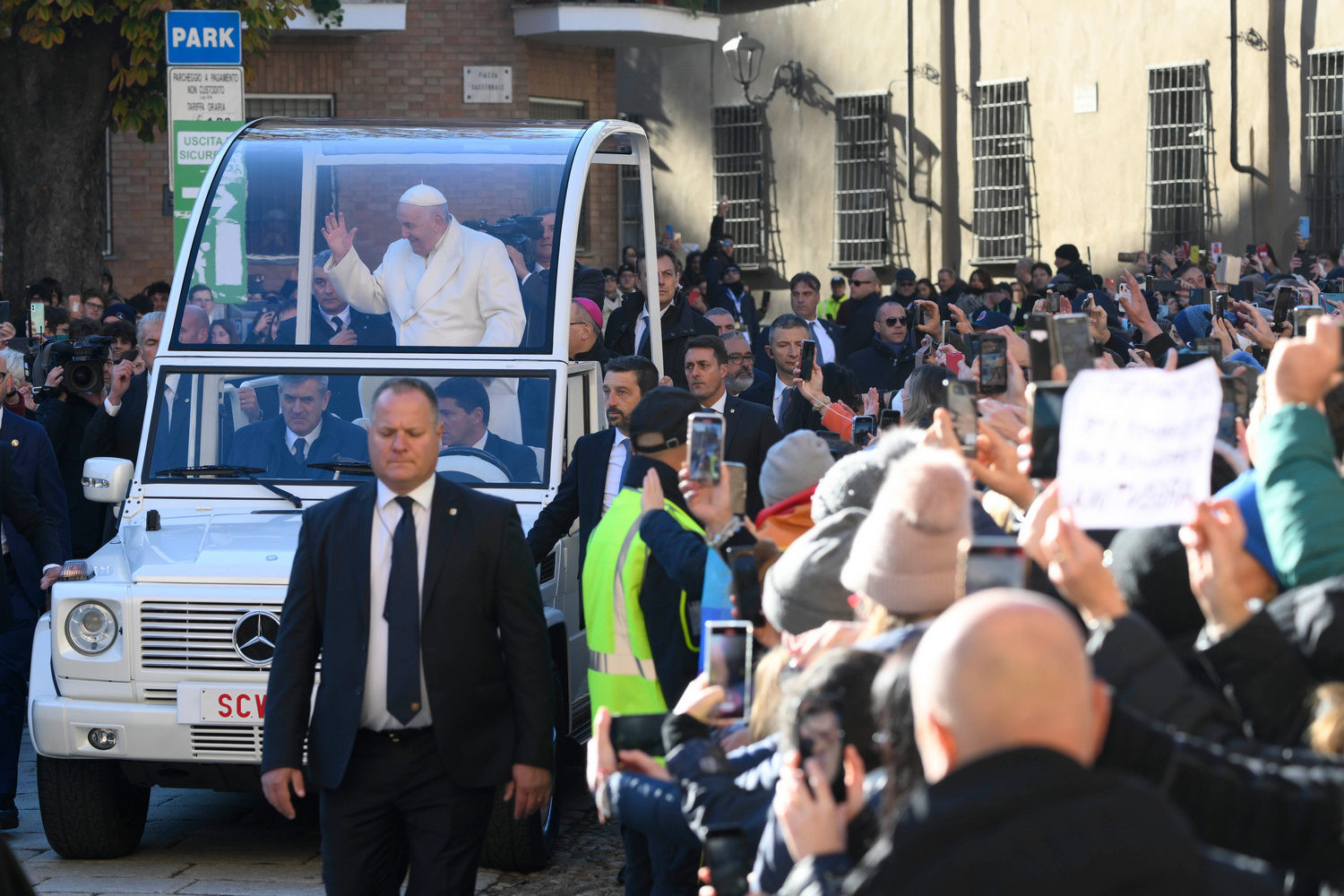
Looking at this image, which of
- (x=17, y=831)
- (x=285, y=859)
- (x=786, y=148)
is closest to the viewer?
(x=285, y=859)

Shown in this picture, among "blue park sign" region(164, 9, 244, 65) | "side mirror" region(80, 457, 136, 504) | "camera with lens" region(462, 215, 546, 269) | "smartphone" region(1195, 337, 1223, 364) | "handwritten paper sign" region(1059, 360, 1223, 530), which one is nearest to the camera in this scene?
"handwritten paper sign" region(1059, 360, 1223, 530)

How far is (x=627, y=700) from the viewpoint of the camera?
5.44 meters

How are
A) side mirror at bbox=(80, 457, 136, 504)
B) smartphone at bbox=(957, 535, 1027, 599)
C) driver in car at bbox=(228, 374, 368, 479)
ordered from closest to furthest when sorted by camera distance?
smartphone at bbox=(957, 535, 1027, 599), side mirror at bbox=(80, 457, 136, 504), driver in car at bbox=(228, 374, 368, 479)

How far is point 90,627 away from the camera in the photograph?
6922 mm

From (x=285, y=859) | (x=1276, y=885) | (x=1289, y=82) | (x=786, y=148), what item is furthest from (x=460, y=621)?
(x=786, y=148)

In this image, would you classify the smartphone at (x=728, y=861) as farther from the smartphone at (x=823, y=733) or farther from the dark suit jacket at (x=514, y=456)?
the dark suit jacket at (x=514, y=456)

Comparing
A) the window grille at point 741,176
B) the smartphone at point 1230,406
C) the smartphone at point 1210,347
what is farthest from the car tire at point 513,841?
the window grille at point 741,176

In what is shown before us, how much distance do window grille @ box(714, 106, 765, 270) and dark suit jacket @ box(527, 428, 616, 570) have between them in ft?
68.6

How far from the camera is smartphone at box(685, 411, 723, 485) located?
180 inches

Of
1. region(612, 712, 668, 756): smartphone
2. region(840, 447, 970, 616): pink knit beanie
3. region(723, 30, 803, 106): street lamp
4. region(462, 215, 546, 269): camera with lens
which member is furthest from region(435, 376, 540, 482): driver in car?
region(723, 30, 803, 106): street lamp

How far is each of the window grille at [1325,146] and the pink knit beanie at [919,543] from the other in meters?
18.7

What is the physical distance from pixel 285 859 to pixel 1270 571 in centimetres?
476

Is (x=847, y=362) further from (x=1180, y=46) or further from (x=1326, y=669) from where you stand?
(x=1180, y=46)

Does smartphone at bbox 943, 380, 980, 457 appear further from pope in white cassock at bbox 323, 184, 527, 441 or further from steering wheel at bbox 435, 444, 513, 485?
pope in white cassock at bbox 323, 184, 527, 441
